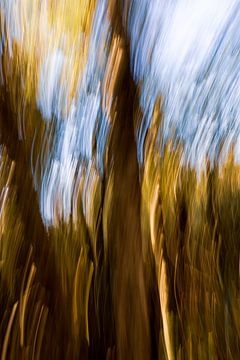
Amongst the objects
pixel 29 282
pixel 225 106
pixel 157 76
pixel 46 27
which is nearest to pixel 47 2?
pixel 46 27

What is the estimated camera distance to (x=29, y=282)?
69 centimetres

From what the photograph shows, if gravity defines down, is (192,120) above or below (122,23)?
below

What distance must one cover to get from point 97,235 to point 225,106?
28 cm

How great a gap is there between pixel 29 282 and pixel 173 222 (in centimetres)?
23

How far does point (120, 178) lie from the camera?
0.74m

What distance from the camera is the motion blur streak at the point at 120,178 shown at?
0.70 meters

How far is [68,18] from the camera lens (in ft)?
2.46

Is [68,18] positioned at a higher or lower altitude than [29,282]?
higher

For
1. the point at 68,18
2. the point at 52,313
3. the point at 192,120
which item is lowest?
the point at 52,313

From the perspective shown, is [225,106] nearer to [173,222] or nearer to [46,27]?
[173,222]

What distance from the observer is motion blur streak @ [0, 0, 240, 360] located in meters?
0.70

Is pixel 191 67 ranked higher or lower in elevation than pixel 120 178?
higher

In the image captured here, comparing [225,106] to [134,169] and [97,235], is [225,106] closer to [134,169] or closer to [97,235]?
[134,169]

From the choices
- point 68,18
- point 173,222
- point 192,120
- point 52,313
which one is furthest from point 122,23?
point 52,313
